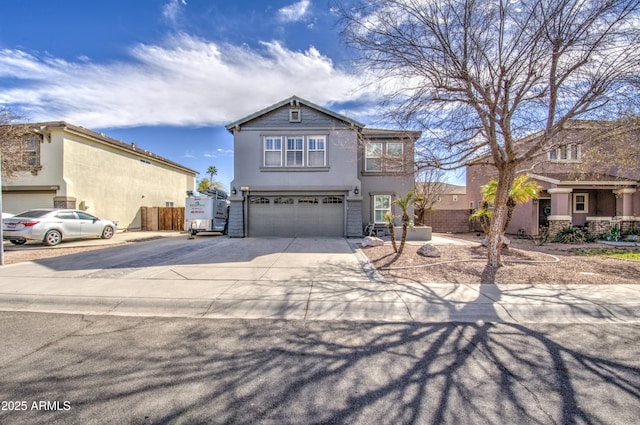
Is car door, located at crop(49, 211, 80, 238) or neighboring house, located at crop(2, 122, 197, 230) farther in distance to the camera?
neighboring house, located at crop(2, 122, 197, 230)

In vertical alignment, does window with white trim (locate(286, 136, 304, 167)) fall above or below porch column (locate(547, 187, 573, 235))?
above

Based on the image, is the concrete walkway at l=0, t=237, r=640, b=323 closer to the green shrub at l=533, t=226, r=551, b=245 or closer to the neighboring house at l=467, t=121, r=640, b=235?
the green shrub at l=533, t=226, r=551, b=245

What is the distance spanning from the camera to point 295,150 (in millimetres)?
14688

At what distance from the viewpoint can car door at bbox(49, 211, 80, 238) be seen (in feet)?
39.2

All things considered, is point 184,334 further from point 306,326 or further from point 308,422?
point 308,422

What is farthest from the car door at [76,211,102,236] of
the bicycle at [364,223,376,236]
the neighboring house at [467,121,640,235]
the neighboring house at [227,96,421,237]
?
the neighboring house at [467,121,640,235]

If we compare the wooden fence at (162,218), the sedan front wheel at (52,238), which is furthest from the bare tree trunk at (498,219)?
the wooden fence at (162,218)

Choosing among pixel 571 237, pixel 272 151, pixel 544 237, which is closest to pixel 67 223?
pixel 272 151

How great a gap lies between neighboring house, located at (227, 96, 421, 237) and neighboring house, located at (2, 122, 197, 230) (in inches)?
367

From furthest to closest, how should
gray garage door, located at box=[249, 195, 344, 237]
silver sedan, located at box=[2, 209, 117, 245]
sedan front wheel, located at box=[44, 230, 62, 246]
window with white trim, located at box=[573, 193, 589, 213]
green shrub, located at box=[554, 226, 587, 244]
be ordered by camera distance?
window with white trim, located at box=[573, 193, 589, 213]
gray garage door, located at box=[249, 195, 344, 237]
green shrub, located at box=[554, 226, 587, 244]
sedan front wheel, located at box=[44, 230, 62, 246]
silver sedan, located at box=[2, 209, 117, 245]

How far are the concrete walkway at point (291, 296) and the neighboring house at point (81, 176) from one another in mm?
10853

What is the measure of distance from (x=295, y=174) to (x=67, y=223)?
10.1m

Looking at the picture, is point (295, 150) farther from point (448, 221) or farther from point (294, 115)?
point (448, 221)

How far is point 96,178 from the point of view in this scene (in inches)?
682
